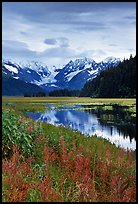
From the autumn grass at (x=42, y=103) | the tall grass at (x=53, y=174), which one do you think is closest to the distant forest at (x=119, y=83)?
the autumn grass at (x=42, y=103)

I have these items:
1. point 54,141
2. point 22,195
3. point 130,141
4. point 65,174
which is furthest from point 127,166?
point 130,141

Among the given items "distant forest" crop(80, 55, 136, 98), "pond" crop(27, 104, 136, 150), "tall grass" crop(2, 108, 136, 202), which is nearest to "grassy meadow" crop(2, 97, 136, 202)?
"tall grass" crop(2, 108, 136, 202)

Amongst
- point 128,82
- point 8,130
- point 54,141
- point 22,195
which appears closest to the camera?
point 22,195

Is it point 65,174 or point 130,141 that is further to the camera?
point 130,141

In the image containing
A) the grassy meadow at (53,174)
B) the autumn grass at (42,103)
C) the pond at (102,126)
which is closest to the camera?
the grassy meadow at (53,174)

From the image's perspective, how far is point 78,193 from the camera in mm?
5430

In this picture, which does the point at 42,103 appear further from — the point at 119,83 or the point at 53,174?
the point at 53,174

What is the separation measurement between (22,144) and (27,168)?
131 cm

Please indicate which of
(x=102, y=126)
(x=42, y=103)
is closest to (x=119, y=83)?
(x=42, y=103)

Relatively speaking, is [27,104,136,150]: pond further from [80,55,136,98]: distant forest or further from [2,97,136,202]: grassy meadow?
[80,55,136,98]: distant forest

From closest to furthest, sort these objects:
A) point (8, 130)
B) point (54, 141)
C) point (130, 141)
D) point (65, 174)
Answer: point (65, 174)
point (8, 130)
point (54, 141)
point (130, 141)

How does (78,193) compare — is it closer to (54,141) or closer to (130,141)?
(54,141)

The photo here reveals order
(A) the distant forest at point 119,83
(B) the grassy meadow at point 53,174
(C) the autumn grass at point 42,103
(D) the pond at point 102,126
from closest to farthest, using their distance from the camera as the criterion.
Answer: (B) the grassy meadow at point 53,174, (D) the pond at point 102,126, (C) the autumn grass at point 42,103, (A) the distant forest at point 119,83

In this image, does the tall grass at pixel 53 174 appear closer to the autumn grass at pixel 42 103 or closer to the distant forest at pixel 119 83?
the autumn grass at pixel 42 103
